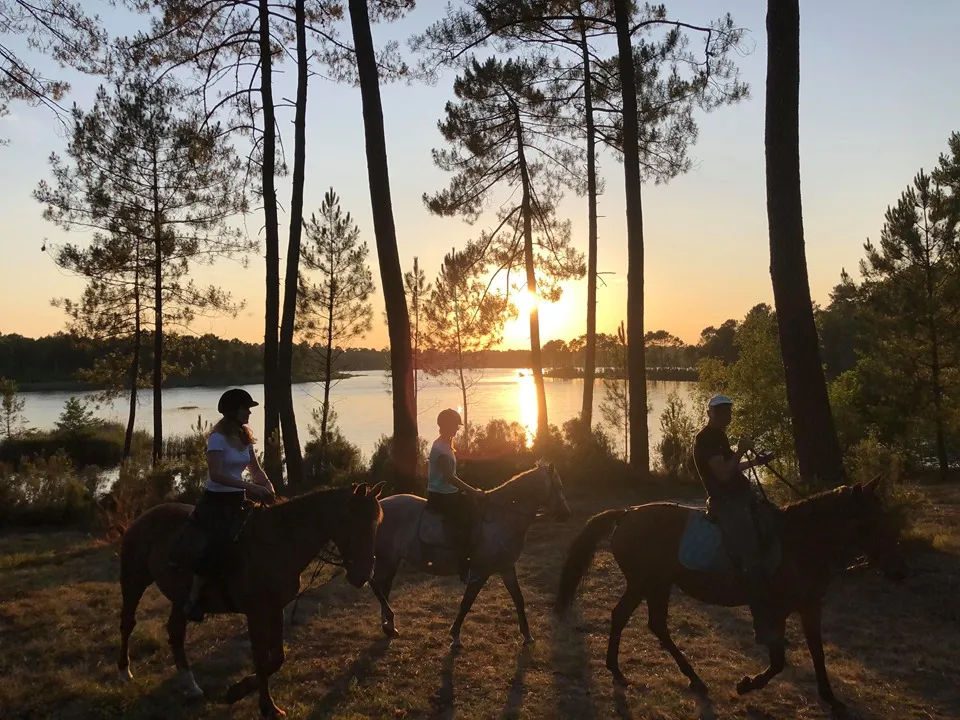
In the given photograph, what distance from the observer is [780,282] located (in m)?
8.35

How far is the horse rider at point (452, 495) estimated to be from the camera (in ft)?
20.1

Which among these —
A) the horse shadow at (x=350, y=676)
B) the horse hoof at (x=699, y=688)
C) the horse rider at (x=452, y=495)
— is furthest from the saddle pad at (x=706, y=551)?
the horse shadow at (x=350, y=676)

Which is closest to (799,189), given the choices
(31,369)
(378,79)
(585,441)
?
(378,79)

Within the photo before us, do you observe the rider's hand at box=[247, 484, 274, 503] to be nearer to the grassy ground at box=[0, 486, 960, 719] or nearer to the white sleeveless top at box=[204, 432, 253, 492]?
the white sleeveless top at box=[204, 432, 253, 492]

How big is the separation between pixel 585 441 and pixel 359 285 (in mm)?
11833

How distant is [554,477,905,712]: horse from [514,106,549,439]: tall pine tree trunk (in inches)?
490

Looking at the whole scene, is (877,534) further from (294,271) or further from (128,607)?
(294,271)

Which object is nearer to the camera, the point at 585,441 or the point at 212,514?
the point at 212,514

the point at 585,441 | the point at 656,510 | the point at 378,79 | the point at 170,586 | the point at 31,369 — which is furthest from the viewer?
the point at 31,369

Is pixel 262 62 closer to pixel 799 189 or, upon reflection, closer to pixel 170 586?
pixel 799 189

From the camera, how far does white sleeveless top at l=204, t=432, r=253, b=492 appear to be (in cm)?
428

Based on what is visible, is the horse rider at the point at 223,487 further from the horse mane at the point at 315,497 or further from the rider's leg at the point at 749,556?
the rider's leg at the point at 749,556

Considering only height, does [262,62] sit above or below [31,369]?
above

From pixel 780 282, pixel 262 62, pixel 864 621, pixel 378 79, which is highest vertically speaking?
pixel 262 62
